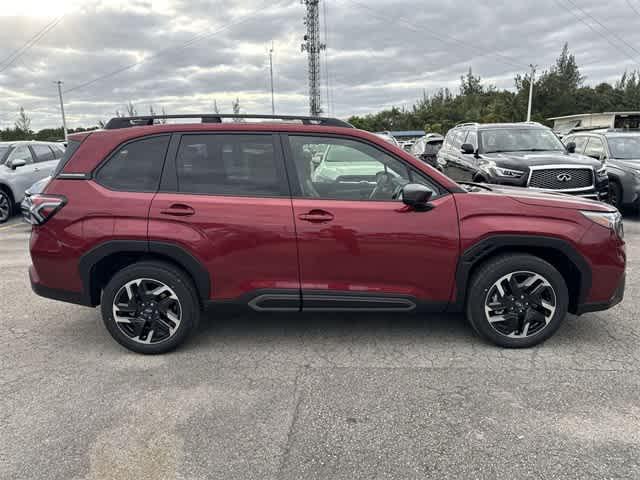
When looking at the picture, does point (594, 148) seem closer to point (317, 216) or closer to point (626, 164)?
point (626, 164)

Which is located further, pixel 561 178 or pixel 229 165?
pixel 561 178

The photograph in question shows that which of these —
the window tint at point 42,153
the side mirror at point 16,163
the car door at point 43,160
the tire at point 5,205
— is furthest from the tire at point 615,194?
the window tint at point 42,153

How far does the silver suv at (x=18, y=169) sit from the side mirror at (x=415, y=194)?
8.99 m

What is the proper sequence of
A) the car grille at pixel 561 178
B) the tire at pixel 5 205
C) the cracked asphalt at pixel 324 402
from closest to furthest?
the cracked asphalt at pixel 324 402, the car grille at pixel 561 178, the tire at pixel 5 205

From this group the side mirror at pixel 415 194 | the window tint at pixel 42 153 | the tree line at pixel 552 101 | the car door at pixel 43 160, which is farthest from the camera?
the tree line at pixel 552 101

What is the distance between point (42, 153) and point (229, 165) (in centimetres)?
981

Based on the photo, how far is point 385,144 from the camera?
357cm

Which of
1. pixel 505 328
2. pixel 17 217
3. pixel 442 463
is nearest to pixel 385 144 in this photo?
pixel 505 328

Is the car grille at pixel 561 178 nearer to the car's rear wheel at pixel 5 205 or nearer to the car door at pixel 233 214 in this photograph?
the car door at pixel 233 214

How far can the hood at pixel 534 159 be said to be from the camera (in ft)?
26.0

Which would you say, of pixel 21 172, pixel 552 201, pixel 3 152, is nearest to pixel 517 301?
pixel 552 201

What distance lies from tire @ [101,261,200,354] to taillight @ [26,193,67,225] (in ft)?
2.12

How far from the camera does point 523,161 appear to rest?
796 centimetres

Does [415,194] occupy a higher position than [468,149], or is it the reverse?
[468,149]
